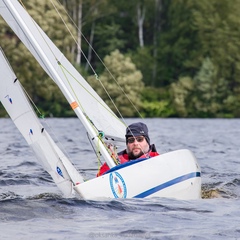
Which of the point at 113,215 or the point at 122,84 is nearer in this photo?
the point at 113,215

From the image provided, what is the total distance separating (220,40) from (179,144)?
128ft

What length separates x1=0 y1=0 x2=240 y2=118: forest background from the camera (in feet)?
191

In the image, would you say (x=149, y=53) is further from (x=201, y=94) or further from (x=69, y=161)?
(x=69, y=161)

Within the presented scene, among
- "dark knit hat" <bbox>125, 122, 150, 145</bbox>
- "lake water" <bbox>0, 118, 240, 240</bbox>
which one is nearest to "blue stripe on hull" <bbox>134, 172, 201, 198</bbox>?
"lake water" <bbox>0, 118, 240, 240</bbox>

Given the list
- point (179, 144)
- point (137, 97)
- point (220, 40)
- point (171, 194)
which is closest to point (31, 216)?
point (171, 194)

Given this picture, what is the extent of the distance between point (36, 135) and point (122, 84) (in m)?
46.0

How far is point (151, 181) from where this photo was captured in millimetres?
12391

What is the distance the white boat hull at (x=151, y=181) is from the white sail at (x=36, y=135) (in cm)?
52

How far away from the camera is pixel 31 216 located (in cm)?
1131

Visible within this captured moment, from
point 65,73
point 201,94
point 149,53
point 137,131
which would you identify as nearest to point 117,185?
point 137,131

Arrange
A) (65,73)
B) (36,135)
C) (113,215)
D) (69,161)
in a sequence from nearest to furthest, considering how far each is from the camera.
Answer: (113,215)
(36,135)
(69,161)
(65,73)

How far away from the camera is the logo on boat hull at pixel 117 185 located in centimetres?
1211

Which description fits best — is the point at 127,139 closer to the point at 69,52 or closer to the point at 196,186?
the point at 196,186

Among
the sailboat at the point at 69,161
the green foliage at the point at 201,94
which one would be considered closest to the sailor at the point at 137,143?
the sailboat at the point at 69,161
